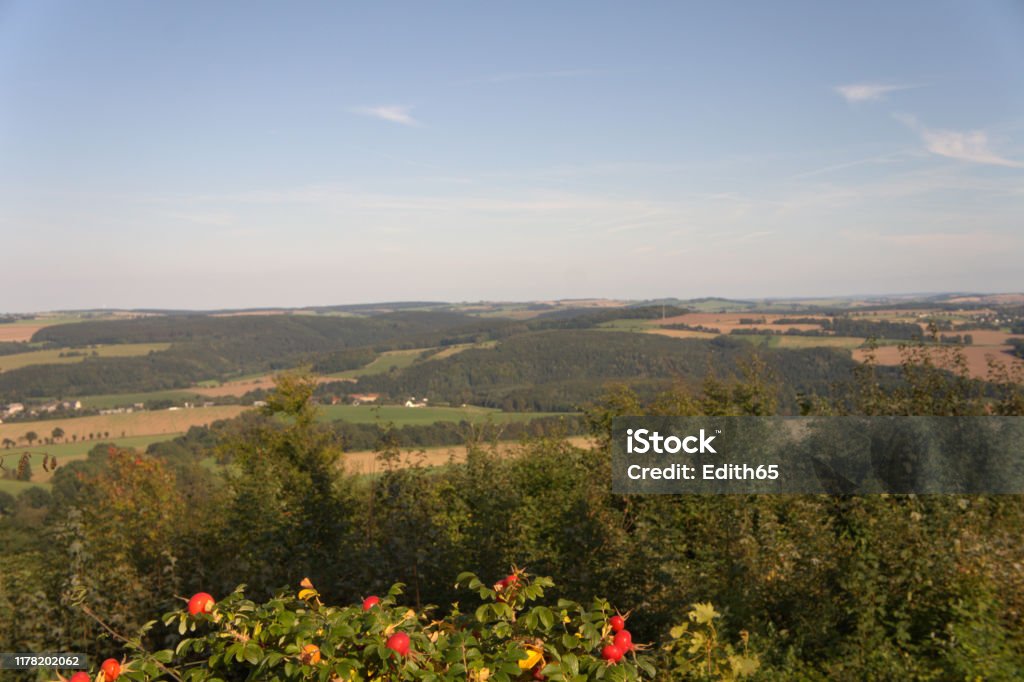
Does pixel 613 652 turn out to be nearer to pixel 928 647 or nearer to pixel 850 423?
pixel 928 647

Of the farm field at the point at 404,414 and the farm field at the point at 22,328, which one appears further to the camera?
the farm field at the point at 22,328

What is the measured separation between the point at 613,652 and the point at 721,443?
534 centimetres

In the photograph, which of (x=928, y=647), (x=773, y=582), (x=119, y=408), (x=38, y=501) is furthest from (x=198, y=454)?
(x=119, y=408)

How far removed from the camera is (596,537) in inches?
247

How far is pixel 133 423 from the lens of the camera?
27.9 m

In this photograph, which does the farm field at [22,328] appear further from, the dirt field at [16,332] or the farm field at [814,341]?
the farm field at [814,341]

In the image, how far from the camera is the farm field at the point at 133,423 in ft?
79.5

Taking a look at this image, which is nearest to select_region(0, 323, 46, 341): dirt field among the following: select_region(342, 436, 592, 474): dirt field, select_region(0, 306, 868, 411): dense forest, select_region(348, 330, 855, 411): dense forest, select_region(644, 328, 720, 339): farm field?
select_region(0, 306, 868, 411): dense forest

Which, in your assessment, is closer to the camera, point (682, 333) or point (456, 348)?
point (682, 333)

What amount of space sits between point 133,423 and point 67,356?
60.6ft

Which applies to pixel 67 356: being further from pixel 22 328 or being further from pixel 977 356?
pixel 977 356

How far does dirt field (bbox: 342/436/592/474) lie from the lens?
316 inches

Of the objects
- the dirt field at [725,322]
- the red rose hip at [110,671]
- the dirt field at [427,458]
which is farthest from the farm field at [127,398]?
the red rose hip at [110,671]

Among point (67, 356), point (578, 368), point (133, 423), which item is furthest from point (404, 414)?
point (67, 356)
